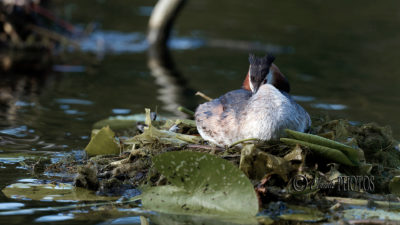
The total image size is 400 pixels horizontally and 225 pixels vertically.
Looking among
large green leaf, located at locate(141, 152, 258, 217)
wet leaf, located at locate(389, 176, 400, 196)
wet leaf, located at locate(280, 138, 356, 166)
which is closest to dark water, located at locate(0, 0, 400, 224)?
large green leaf, located at locate(141, 152, 258, 217)

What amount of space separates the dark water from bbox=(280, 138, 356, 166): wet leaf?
7.02 ft

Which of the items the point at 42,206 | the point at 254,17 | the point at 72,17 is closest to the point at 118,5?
the point at 72,17

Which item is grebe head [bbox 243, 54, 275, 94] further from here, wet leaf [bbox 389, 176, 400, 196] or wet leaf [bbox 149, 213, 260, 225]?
wet leaf [bbox 149, 213, 260, 225]

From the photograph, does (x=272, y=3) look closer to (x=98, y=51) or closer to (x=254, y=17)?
(x=254, y=17)

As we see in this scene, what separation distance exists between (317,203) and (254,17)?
13195 mm

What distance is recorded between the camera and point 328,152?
523cm

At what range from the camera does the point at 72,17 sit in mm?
16031

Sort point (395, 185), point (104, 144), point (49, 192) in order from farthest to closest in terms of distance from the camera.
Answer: point (104, 144) < point (395, 185) < point (49, 192)

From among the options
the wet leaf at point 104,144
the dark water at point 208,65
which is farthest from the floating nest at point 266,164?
the dark water at point 208,65

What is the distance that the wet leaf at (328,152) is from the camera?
5.18 meters

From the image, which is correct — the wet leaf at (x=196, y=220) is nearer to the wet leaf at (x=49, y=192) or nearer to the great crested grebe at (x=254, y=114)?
the wet leaf at (x=49, y=192)

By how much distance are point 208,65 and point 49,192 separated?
7524 millimetres

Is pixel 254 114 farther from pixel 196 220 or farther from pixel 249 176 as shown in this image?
pixel 196 220

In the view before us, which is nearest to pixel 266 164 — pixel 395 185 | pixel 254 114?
pixel 254 114
